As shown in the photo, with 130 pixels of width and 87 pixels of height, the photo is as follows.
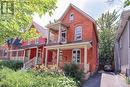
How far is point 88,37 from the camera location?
24.6 m

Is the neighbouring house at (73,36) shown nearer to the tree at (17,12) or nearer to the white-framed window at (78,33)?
the white-framed window at (78,33)

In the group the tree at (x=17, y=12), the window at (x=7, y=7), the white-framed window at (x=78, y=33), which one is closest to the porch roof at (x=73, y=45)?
the white-framed window at (x=78, y=33)

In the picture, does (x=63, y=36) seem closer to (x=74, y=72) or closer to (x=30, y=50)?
(x=30, y=50)

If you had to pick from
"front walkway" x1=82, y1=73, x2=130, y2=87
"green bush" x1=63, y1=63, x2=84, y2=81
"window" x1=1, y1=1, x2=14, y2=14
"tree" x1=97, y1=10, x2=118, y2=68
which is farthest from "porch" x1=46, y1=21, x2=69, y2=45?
"window" x1=1, y1=1, x2=14, y2=14

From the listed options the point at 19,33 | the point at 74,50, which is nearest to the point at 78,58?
the point at 74,50

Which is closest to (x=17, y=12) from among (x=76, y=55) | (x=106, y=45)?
(x=76, y=55)

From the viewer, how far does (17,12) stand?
820cm

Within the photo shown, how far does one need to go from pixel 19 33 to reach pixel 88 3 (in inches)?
136

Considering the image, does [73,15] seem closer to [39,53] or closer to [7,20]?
[39,53]

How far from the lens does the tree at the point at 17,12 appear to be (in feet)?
26.0

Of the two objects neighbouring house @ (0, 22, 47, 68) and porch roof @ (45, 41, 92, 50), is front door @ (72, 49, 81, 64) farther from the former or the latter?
neighbouring house @ (0, 22, 47, 68)

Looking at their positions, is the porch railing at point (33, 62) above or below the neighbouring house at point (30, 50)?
below

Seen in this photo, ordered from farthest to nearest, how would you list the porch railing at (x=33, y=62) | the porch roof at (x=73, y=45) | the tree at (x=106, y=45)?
the tree at (x=106, y=45) → the porch railing at (x=33, y=62) → the porch roof at (x=73, y=45)

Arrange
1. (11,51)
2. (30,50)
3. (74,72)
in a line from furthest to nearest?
(11,51)
(30,50)
(74,72)
